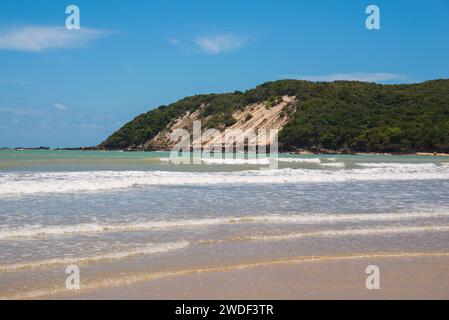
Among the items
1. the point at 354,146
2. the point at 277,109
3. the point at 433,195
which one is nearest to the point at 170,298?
the point at 433,195

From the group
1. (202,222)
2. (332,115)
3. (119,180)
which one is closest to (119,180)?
(119,180)

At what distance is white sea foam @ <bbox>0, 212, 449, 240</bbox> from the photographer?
896 centimetres

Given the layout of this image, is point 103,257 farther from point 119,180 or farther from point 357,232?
point 119,180

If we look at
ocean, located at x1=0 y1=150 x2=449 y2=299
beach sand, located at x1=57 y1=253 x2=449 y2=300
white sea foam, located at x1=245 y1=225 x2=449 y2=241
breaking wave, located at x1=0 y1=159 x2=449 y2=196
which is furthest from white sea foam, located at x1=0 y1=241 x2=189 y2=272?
breaking wave, located at x1=0 y1=159 x2=449 y2=196

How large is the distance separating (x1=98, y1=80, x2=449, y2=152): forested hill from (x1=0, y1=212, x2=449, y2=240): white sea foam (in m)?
80.2

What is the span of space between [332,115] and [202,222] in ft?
333

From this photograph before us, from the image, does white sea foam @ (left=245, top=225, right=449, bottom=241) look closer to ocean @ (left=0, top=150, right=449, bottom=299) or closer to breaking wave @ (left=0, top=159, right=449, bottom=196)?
ocean @ (left=0, top=150, right=449, bottom=299)

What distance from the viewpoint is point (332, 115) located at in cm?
10838

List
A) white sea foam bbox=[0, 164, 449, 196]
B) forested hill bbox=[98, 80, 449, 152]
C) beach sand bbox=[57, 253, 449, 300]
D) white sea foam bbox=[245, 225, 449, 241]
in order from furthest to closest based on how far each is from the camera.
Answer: forested hill bbox=[98, 80, 449, 152], white sea foam bbox=[0, 164, 449, 196], white sea foam bbox=[245, 225, 449, 241], beach sand bbox=[57, 253, 449, 300]

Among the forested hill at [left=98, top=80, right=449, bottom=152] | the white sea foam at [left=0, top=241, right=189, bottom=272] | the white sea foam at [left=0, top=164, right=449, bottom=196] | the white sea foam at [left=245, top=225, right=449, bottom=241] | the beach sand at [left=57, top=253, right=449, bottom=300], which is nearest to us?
the beach sand at [left=57, top=253, right=449, bottom=300]

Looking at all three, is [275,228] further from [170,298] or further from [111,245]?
[170,298]
